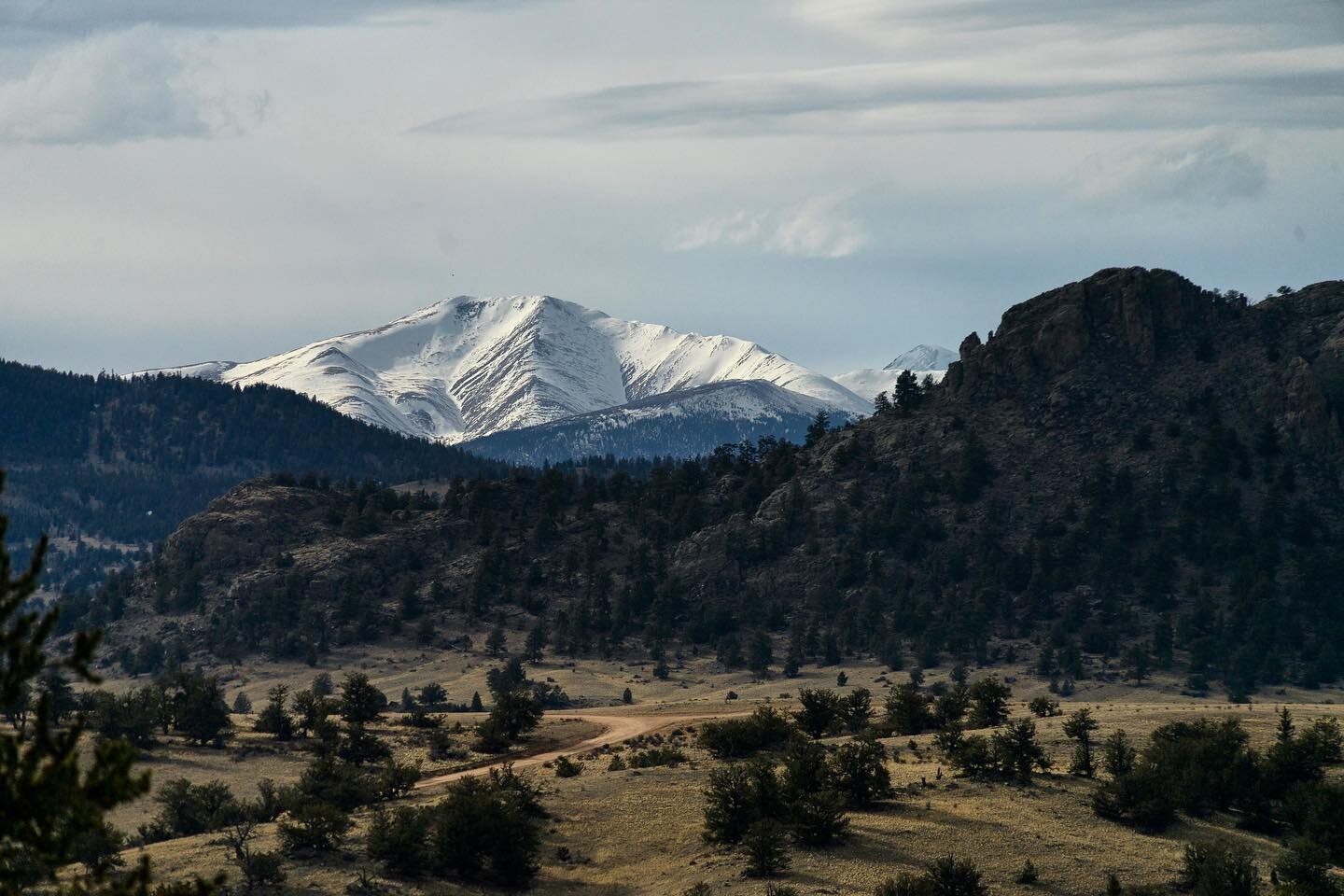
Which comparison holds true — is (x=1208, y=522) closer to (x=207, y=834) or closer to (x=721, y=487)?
(x=721, y=487)

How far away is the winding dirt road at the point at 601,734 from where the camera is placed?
67562 millimetres

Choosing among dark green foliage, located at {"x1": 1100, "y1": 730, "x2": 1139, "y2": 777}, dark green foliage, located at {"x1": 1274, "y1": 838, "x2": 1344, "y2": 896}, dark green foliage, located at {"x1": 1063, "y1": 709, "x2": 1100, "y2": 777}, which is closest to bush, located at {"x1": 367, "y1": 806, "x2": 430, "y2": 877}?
dark green foliage, located at {"x1": 1100, "y1": 730, "x2": 1139, "y2": 777}

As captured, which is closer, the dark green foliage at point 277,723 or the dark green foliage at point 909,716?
the dark green foliage at point 909,716

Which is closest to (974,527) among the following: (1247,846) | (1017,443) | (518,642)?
(1017,443)

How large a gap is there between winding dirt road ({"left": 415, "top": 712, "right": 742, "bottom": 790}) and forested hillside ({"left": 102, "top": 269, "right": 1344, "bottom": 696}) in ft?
116

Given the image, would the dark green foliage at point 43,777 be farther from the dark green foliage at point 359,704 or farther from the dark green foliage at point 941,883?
the dark green foliage at point 359,704

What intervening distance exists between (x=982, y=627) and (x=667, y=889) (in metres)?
86.7

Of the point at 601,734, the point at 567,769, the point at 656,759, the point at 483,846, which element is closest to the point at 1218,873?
the point at 483,846

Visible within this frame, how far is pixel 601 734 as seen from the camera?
8325 centimetres

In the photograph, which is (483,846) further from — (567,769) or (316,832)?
(567,769)

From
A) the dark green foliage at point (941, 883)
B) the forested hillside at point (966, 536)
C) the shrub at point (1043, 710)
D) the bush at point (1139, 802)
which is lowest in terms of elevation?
the dark green foliage at point (941, 883)

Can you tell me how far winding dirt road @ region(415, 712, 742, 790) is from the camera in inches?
2660

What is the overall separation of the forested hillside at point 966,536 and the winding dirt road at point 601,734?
3527cm

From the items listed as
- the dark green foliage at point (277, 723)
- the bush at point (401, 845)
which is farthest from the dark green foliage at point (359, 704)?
the bush at point (401, 845)
